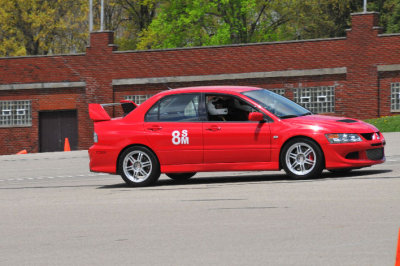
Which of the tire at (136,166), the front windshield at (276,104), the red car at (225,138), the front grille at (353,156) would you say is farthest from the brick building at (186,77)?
the tire at (136,166)

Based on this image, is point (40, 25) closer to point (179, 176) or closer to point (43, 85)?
point (43, 85)

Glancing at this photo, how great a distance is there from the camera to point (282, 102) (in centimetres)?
1478

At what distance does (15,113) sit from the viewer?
4584cm

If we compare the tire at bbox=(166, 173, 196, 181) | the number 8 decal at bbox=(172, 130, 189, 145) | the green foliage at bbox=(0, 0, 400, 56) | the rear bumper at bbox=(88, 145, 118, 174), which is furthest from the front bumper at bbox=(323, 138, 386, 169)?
the green foliage at bbox=(0, 0, 400, 56)

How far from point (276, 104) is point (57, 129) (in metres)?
32.1

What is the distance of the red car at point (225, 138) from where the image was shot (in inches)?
538

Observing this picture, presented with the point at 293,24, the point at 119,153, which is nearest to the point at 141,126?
the point at 119,153

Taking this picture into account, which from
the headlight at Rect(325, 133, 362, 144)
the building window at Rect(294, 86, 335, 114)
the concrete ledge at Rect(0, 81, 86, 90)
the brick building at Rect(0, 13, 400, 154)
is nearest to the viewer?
the headlight at Rect(325, 133, 362, 144)

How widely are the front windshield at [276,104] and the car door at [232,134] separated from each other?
26cm

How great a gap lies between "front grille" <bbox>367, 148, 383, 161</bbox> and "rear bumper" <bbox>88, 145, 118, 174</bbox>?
4.17 metres

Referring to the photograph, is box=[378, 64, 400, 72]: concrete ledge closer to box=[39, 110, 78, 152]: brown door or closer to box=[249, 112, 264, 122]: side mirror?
box=[39, 110, 78, 152]: brown door

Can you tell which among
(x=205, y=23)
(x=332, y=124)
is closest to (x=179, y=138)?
(x=332, y=124)

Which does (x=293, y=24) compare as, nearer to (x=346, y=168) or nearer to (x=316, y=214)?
(x=346, y=168)

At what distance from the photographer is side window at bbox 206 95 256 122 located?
563 inches
